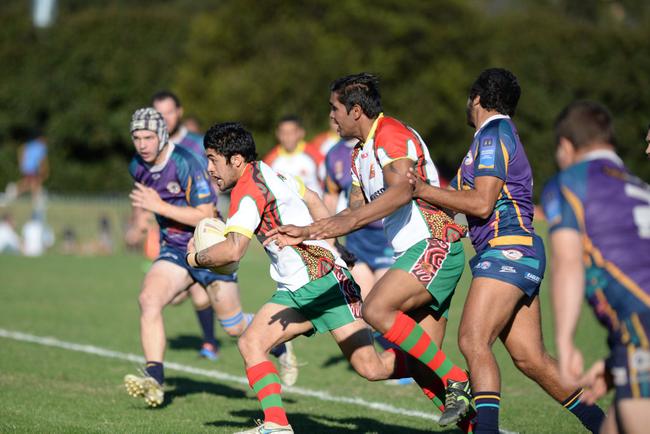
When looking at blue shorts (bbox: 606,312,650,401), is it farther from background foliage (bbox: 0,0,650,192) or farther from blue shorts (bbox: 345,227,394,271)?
background foliage (bbox: 0,0,650,192)

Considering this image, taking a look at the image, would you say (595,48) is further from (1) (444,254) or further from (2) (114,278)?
(1) (444,254)

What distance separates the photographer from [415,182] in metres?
5.84

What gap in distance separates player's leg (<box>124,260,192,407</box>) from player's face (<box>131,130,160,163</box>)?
952mm

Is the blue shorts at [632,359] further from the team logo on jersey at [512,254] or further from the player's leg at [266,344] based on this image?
the player's leg at [266,344]

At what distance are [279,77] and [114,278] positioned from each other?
1859 centimetres

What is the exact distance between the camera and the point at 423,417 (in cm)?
773

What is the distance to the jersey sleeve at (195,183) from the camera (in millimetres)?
8250

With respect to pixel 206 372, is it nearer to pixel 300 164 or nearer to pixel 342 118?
pixel 300 164

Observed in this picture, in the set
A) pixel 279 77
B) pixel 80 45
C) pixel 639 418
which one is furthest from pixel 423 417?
pixel 80 45

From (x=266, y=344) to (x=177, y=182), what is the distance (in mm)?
2462

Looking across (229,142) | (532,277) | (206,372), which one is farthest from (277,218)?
(206,372)

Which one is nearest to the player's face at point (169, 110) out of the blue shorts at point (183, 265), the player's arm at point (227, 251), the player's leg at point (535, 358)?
the blue shorts at point (183, 265)

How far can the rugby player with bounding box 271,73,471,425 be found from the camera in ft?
19.3

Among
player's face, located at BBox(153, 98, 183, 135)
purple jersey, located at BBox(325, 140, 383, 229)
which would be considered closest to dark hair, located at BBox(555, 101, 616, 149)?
purple jersey, located at BBox(325, 140, 383, 229)
